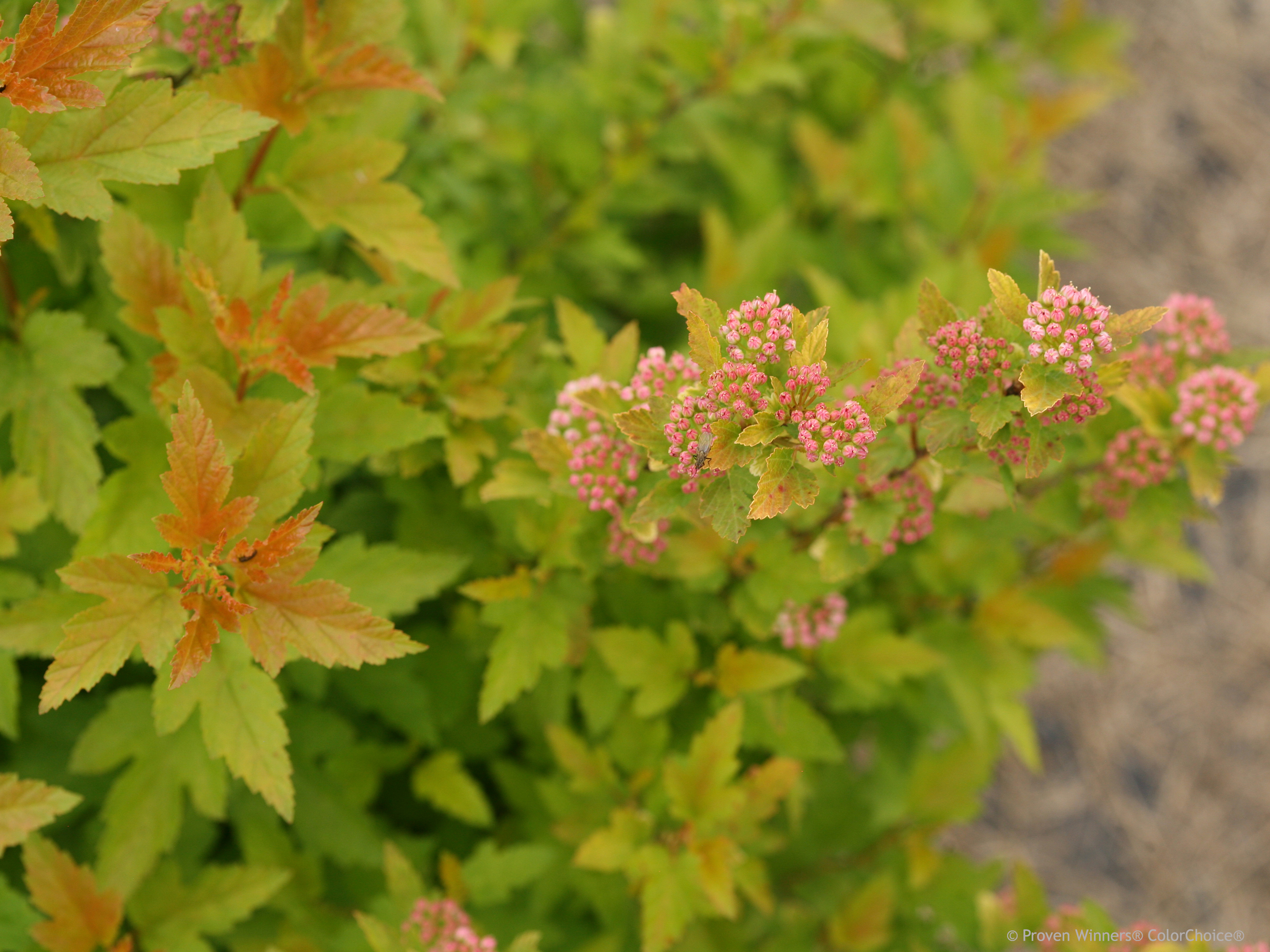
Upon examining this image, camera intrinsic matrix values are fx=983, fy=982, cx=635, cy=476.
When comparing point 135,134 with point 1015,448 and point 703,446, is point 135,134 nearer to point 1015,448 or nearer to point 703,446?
point 703,446

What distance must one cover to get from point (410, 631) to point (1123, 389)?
1.71 meters

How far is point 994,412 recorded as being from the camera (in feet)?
4.96

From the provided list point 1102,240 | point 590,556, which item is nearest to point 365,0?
point 590,556

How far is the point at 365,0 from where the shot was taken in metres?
1.89

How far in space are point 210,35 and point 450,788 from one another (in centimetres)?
175

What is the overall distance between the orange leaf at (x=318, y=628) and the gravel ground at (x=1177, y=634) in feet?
10.5

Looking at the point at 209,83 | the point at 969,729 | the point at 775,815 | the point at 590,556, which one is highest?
the point at 209,83

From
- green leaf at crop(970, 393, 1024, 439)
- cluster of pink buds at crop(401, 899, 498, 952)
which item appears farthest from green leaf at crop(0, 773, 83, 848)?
green leaf at crop(970, 393, 1024, 439)

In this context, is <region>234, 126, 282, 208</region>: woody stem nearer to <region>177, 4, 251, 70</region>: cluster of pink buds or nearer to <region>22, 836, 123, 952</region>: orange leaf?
<region>177, 4, 251, 70</region>: cluster of pink buds

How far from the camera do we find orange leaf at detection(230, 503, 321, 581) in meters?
1.51

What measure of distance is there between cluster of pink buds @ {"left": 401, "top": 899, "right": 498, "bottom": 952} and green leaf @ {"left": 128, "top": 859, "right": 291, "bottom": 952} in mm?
300

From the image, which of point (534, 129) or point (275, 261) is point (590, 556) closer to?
point (275, 261)

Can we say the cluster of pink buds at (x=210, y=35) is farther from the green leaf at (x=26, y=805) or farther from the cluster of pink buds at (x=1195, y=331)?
the cluster of pink buds at (x=1195, y=331)

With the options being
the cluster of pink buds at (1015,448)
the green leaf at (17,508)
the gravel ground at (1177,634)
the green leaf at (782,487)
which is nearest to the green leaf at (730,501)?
the green leaf at (782,487)
